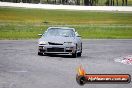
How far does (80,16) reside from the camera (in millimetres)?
84875

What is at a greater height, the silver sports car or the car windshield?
the car windshield

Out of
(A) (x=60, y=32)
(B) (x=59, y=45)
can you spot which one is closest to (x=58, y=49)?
(B) (x=59, y=45)

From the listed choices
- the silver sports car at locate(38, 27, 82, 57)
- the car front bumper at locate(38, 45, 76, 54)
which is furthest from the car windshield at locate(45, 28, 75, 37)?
the car front bumper at locate(38, 45, 76, 54)

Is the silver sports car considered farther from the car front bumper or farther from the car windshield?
the car windshield

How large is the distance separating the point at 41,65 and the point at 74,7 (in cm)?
7929

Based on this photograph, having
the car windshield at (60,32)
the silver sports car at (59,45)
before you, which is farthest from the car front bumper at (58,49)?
the car windshield at (60,32)

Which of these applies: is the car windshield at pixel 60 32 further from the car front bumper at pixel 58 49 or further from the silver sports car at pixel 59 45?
the car front bumper at pixel 58 49

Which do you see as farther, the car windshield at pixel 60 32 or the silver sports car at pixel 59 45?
the car windshield at pixel 60 32

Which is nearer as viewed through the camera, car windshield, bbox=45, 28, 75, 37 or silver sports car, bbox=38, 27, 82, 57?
silver sports car, bbox=38, 27, 82, 57

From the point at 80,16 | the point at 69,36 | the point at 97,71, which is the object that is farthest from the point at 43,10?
the point at 97,71

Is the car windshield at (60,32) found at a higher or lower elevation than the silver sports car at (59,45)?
higher

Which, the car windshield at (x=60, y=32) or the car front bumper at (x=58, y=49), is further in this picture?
the car windshield at (x=60, y=32)

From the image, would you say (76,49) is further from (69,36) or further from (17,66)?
(17,66)

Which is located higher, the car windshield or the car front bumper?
the car windshield
